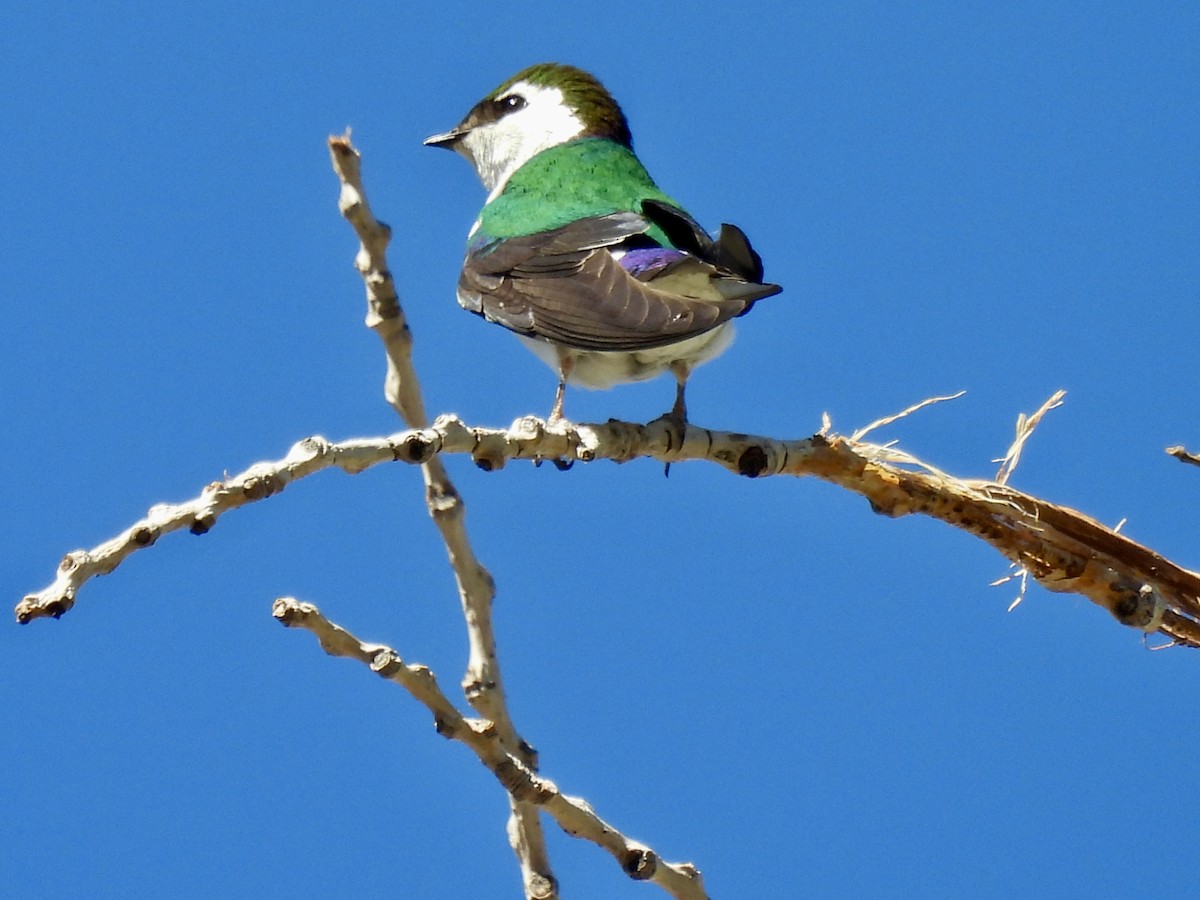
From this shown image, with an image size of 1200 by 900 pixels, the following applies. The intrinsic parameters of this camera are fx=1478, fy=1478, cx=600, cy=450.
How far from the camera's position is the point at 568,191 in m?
5.83

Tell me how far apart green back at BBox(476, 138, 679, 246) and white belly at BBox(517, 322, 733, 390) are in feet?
1.29

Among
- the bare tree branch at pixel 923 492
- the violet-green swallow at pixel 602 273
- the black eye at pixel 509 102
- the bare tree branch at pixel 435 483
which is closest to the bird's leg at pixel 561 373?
the violet-green swallow at pixel 602 273

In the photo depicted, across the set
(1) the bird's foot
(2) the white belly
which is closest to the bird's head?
(2) the white belly

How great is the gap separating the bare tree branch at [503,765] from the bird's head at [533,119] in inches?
168

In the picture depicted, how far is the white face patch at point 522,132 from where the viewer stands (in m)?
6.91

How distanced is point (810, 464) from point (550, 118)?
10.7 feet

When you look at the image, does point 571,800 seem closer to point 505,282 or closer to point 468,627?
point 468,627

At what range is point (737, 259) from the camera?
5.27 meters

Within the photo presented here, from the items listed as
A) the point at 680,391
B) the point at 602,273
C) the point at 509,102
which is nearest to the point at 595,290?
the point at 602,273

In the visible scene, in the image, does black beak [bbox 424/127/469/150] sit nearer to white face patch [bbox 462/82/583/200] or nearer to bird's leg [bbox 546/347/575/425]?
white face patch [bbox 462/82/583/200]

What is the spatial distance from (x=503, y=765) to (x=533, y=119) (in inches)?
180

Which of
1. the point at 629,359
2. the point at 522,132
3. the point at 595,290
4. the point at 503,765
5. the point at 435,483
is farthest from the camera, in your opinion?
the point at 522,132

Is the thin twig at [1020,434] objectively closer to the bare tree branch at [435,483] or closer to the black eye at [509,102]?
the bare tree branch at [435,483]

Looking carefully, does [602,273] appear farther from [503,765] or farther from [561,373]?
[503,765]
